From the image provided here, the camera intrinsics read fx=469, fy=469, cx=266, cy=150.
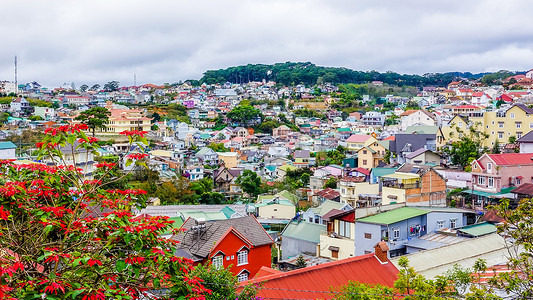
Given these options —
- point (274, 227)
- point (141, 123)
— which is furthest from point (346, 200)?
point (141, 123)

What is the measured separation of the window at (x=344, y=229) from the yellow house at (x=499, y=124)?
25.1 m

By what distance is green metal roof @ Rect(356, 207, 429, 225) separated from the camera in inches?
731

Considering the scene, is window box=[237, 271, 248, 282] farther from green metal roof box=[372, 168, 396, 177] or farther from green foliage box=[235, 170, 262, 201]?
green foliage box=[235, 170, 262, 201]

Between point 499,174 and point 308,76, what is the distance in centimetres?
9500

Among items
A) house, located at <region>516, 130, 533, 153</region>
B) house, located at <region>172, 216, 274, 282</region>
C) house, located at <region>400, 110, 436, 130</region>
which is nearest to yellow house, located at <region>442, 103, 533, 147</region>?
house, located at <region>516, 130, 533, 153</region>

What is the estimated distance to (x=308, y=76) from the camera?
119 meters

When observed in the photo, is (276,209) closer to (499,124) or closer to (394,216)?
(394,216)

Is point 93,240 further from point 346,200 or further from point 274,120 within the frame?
point 274,120

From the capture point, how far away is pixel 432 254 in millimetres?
15188

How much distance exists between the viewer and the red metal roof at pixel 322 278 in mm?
11016

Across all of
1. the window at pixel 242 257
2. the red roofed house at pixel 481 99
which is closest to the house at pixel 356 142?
the red roofed house at pixel 481 99

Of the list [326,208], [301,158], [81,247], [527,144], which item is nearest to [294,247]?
[326,208]

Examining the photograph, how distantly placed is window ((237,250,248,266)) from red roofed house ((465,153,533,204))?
16.0 meters

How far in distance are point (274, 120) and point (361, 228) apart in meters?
59.7
